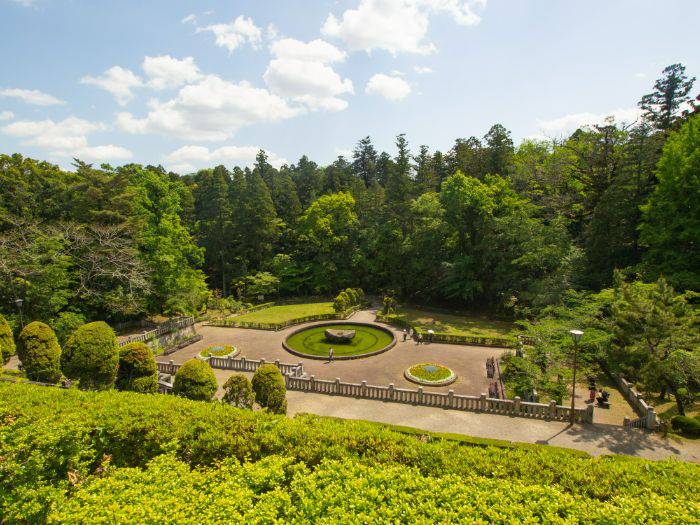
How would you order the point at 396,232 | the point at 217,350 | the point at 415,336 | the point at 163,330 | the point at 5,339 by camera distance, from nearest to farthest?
the point at 5,339 < the point at 217,350 < the point at 415,336 < the point at 163,330 < the point at 396,232

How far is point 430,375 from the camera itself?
72.7 ft

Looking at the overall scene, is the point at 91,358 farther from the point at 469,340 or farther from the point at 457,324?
the point at 457,324

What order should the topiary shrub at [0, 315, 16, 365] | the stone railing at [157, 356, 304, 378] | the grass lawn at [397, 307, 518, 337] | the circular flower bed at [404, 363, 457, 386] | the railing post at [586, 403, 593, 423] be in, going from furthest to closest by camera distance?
the grass lawn at [397, 307, 518, 337], the stone railing at [157, 356, 304, 378], the circular flower bed at [404, 363, 457, 386], the topiary shrub at [0, 315, 16, 365], the railing post at [586, 403, 593, 423]

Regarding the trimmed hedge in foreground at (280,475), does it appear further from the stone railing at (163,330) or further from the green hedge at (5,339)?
the stone railing at (163,330)

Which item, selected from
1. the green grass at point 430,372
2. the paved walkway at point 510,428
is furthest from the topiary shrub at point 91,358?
the green grass at point 430,372

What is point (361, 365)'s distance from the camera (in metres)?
24.6

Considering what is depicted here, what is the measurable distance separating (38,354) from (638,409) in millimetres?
29324

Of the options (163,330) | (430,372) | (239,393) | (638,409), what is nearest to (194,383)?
(239,393)

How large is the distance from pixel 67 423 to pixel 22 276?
69.4 feet

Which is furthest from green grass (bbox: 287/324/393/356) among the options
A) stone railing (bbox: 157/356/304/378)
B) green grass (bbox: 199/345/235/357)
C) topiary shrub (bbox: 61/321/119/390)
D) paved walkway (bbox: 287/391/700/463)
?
topiary shrub (bbox: 61/321/119/390)

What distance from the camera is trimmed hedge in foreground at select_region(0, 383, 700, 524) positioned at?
6941mm

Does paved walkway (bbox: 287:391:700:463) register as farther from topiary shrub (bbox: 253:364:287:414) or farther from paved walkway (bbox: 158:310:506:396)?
paved walkway (bbox: 158:310:506:396)

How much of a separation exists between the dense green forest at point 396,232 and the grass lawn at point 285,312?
479cm

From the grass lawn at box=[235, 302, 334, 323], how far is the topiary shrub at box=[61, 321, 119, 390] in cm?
1942
